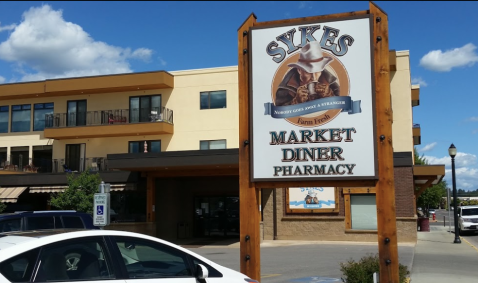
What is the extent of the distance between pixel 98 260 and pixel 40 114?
3272 cm

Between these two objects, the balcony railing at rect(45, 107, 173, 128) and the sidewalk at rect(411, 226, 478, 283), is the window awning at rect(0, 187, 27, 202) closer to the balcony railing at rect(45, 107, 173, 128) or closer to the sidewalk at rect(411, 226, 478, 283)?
the balcony railing at rect(45, 107, 173, 128)

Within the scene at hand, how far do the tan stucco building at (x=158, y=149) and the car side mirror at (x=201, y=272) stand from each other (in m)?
18.3

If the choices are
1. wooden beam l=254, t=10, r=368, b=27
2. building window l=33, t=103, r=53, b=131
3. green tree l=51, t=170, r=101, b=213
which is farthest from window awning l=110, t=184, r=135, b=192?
wooden beam l=254, t=10, r=368, b=27

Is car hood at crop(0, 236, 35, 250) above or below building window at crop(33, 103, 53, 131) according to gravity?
below

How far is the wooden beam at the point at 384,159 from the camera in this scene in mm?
8359

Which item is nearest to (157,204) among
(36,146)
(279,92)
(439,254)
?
(36,146)

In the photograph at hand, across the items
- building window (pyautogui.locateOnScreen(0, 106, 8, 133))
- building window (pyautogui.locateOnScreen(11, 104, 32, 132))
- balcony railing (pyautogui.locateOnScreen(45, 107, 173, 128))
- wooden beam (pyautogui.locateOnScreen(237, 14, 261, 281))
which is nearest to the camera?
wooden beam (pyautogui.locateOnScreen(237, 14, 261, 281))

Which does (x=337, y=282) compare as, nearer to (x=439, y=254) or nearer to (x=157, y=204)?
(x=439, y=254)

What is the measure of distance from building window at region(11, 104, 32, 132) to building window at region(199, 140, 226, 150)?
1300cm

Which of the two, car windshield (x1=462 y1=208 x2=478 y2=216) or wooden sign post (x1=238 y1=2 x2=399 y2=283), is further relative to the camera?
car windshield (x1=462 y1=208 x2=478 y2=216)

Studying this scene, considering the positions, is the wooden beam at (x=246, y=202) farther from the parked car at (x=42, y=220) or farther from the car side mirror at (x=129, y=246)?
the parked car at (x=42, y=220)

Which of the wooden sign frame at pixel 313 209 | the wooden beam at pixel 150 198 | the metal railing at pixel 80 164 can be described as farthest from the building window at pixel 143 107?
the wooden sign frame at pixel 313 209

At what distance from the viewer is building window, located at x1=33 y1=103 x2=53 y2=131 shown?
1384 inches

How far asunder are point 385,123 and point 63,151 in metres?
29.6
